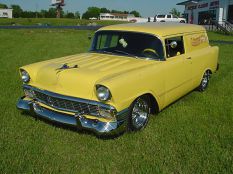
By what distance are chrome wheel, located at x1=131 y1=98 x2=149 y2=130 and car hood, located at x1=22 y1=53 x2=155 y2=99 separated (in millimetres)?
575

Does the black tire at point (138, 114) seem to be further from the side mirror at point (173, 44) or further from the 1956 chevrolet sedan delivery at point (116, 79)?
the side mirror at point (173, 44)

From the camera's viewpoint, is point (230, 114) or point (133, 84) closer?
point (133, 84)

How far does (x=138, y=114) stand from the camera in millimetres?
4969

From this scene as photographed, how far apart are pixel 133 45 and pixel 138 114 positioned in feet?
4.70

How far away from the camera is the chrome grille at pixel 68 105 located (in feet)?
14.5

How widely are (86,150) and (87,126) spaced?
13.8 inches

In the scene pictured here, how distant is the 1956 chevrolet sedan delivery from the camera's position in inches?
173

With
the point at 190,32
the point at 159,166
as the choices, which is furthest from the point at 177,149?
the point at 190,32

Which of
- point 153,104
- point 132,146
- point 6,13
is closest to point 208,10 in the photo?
point 153,104

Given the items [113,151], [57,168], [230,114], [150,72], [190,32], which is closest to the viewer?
[57,168]

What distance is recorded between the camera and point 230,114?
5859 mm

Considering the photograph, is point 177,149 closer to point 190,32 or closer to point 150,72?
point 150,72

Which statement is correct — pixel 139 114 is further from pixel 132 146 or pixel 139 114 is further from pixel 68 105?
pixel 68 105

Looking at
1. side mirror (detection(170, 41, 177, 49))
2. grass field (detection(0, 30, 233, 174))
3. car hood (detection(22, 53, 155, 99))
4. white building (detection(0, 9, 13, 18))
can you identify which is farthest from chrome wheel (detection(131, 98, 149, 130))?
white building (detection(0, 9, 13, 18))
